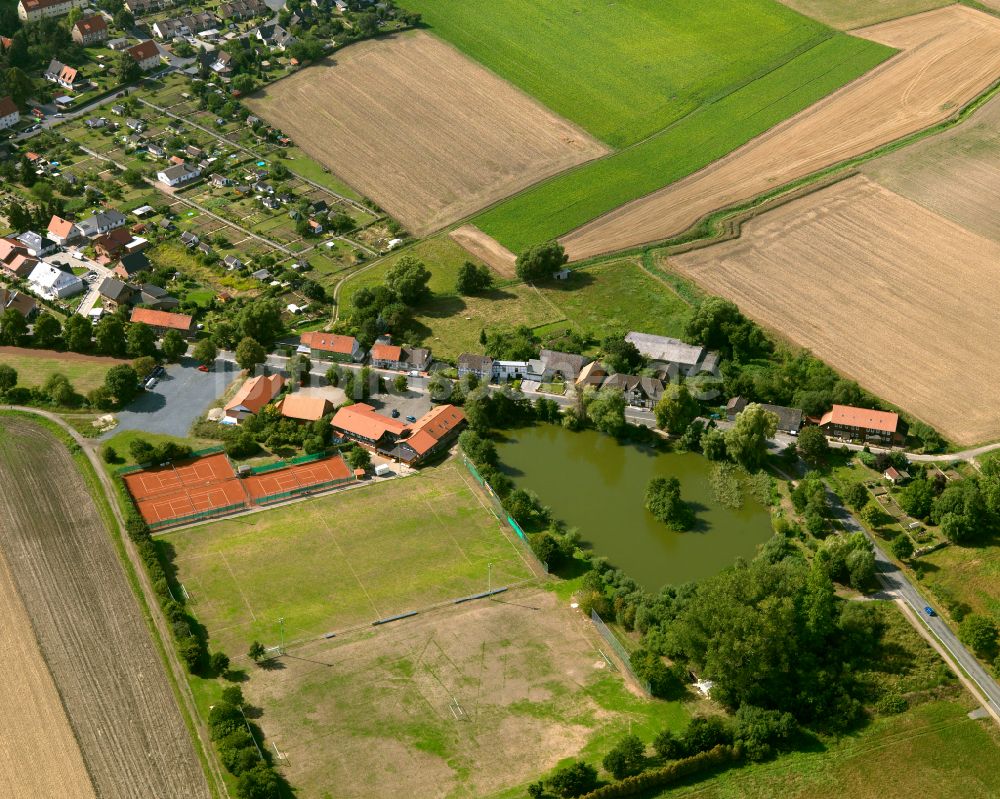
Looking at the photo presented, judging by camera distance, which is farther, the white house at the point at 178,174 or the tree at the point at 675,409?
the white house at the point at 178,174

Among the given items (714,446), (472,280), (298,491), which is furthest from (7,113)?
(714,446)

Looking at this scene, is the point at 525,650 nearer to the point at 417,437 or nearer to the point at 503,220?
the point at 417,437

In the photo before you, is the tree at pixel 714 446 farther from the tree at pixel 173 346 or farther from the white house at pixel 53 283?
the white house at pixel 53 283

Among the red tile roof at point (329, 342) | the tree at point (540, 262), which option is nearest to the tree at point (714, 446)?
the tree at point (540, 262)

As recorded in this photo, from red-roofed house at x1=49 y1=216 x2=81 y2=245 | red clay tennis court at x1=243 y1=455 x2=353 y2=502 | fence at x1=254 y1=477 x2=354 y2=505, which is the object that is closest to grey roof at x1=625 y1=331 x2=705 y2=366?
red clay tennis court at x1=243 y1=455 x2=353 y2=502

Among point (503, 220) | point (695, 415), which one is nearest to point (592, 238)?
point (503, 220)
